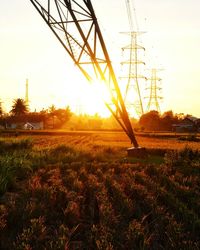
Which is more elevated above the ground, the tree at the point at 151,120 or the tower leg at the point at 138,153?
the tree at the point at 151,120

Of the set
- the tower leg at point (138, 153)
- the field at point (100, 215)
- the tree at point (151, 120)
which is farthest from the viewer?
the tree at point (151, 120)

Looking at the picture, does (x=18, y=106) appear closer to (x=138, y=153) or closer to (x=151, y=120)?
(x=151, y=120)

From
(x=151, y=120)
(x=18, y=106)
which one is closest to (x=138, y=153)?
(x=151, y=120)

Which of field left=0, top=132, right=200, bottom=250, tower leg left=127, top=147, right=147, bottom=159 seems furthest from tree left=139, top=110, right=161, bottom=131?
field left=0, top=132, right=200, bottom=250

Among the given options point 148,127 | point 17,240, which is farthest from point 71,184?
point 148,127

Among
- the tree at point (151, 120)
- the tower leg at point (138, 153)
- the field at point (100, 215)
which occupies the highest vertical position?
the tree at point (151, 120)

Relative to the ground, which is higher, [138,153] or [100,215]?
[138,153]

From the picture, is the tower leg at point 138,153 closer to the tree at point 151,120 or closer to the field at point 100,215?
the field at point 100,215

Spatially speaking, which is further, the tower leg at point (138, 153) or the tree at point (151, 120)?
the tree at point (151, 120)

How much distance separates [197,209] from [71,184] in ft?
13.5

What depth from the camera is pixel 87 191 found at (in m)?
11.2

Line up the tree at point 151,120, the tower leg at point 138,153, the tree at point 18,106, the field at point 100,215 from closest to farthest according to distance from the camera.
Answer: the field at point 100,215
the tower leg at point 138,153
the tree at point 151,120
the tree at point 18,106

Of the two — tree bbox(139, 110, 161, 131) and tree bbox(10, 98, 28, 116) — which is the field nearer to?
tree bbox(139, 110, 161, 131)

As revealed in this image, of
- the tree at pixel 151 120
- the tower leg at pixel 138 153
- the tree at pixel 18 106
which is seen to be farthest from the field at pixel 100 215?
the tree at pixel 18 106
